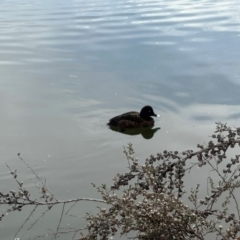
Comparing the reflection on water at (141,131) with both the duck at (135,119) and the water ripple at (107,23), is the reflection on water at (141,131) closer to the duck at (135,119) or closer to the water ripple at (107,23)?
the duck at (135,119)

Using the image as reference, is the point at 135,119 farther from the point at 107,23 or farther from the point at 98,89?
the point at 107,23

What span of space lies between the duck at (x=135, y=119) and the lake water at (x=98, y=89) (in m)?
0.13

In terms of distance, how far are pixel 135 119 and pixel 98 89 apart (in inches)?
52.9

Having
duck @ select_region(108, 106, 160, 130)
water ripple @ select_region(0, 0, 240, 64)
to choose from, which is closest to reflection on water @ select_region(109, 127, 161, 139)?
duck @ select_region(108, 106, 160, 130)

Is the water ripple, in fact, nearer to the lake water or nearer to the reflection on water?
the lake water

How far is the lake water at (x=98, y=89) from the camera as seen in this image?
6.07m

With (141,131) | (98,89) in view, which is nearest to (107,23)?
(98,89)

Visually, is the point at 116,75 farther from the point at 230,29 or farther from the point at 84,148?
the point at 230,29

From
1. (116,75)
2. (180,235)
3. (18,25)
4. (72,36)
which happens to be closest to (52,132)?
(116,75)

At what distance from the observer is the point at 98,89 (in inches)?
344

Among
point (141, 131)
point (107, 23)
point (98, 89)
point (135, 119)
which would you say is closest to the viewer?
point (135, 119)

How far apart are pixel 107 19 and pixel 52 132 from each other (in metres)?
8.99

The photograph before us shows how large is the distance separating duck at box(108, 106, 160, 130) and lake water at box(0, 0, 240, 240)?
0.13 meters

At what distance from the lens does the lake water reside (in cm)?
607
